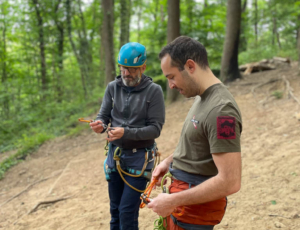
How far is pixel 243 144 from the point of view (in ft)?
19.4

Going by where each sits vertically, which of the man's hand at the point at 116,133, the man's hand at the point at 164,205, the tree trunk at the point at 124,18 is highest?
the tree trunk at the point at 124,18

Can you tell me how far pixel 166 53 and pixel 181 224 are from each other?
1117 mm

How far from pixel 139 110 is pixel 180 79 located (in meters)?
0.93

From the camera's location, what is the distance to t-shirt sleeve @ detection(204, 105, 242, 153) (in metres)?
1.42

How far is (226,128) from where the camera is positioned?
1.42 metres

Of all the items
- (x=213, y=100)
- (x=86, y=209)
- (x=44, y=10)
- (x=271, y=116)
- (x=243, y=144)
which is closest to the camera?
(x=213, y=100)

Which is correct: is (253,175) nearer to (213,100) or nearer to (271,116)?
(271,116)

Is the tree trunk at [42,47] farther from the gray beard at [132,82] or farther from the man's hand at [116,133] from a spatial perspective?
the man's hand at [116,133]

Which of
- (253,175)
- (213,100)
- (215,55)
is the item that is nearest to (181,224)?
(213,100)

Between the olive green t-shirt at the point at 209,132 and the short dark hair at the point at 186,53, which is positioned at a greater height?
the short dark hair at the point at 186,53

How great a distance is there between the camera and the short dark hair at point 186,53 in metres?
1.63

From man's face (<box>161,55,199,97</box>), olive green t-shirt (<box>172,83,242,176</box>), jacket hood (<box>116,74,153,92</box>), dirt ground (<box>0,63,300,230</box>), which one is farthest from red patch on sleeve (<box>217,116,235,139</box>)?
dirt ground (<box>0,63,300,230</box>)

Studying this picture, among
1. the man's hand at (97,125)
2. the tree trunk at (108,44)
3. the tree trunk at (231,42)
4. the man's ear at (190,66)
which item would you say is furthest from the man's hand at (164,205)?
the tree trunk at (108,44)

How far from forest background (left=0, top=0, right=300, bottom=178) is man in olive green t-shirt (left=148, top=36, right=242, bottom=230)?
7315 mm
